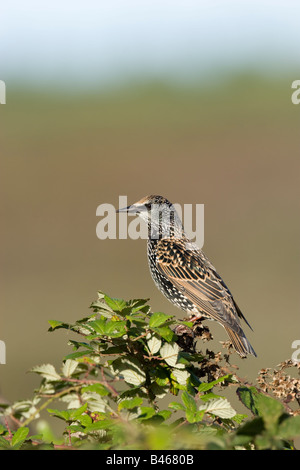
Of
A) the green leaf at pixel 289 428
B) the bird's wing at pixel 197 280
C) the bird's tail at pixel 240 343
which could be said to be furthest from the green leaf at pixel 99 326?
the bird's wing at pixel 197 280

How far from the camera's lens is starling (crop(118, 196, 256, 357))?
5.12 m

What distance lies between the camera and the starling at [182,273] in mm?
5125

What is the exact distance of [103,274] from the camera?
14.4 m

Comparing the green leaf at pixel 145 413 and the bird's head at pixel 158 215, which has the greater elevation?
the bird's head at pixel 158 215

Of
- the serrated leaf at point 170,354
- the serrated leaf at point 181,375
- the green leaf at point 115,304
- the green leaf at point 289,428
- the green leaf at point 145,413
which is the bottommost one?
the green leaf at point 145,413

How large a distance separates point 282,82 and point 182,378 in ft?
80.7

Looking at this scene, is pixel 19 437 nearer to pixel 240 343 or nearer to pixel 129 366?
pixel 129 366

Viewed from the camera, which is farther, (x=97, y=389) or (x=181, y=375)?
(x=181, y=375)

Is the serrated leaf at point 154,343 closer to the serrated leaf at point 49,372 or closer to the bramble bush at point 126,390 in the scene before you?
the bramble bush at point 126,390

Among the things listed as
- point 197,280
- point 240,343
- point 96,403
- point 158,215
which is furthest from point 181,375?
point 158,215

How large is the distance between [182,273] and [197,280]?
14 cm

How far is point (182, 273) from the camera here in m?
5.46
